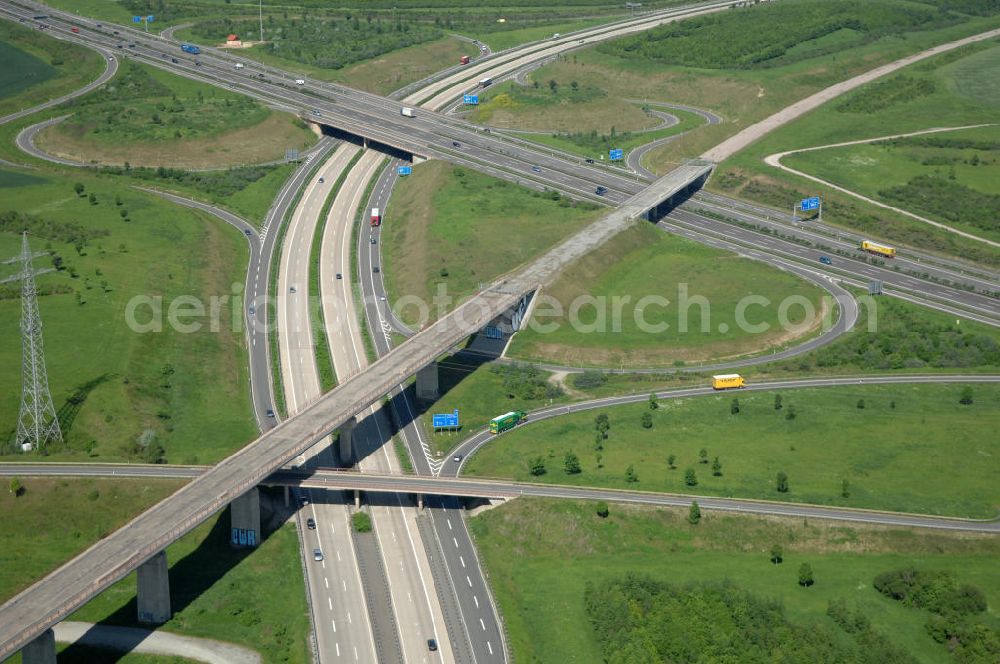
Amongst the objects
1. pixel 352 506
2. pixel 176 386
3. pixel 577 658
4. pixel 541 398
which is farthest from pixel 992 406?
pixel 176 386

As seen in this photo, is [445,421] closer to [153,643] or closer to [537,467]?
[537,467]

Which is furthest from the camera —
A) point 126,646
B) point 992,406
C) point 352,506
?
point 992,406

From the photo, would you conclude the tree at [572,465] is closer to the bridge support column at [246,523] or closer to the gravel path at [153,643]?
the bridge support column at [246,523]

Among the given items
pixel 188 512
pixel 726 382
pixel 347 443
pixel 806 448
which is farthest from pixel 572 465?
pixel 188 512

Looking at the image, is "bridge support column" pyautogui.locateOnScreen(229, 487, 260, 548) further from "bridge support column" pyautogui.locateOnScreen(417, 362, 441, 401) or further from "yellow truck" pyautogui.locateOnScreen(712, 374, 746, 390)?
"yellow truck" pyautogui.locateOnScreen(712, 374, 746, 390)

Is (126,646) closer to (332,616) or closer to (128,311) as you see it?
(332,616)

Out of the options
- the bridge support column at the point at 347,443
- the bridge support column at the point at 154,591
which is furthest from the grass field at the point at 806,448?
the bridge support column at the point at 154,591
